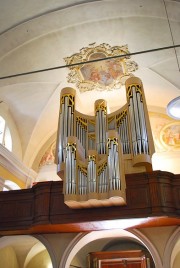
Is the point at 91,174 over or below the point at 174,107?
below

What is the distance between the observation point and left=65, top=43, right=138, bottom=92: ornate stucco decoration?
10781 mm

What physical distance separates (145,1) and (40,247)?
8.78m

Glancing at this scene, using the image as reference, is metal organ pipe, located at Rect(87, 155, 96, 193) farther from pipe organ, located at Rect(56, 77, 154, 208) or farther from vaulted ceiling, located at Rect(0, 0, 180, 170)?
vaulted ceiling, located at Rect(0, 0, 180, 170)

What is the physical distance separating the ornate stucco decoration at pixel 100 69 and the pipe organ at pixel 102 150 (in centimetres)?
128

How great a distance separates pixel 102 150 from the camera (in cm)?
889

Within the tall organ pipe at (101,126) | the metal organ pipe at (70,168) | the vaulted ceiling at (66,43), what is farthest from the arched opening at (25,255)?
the tall organ pipe at (101,126)

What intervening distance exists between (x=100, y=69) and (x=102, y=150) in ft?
12.1

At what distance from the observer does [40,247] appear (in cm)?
1218

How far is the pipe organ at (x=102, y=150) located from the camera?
301 inches

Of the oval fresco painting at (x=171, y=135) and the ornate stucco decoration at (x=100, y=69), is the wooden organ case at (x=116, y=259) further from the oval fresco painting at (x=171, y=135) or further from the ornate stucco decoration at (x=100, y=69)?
the ornate stucco decoration at (x=100, y=69)

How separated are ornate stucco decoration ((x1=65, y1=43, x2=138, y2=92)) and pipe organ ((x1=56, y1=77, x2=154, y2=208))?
1.28 m

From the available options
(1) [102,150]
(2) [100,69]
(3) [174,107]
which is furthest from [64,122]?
(3) [174,107]

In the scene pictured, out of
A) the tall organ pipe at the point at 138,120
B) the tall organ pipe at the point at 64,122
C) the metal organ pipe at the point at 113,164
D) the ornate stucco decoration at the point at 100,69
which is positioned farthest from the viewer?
the ornate stucco decoration at the point at 100,69

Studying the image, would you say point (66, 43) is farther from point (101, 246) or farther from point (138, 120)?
point (101, 246)
